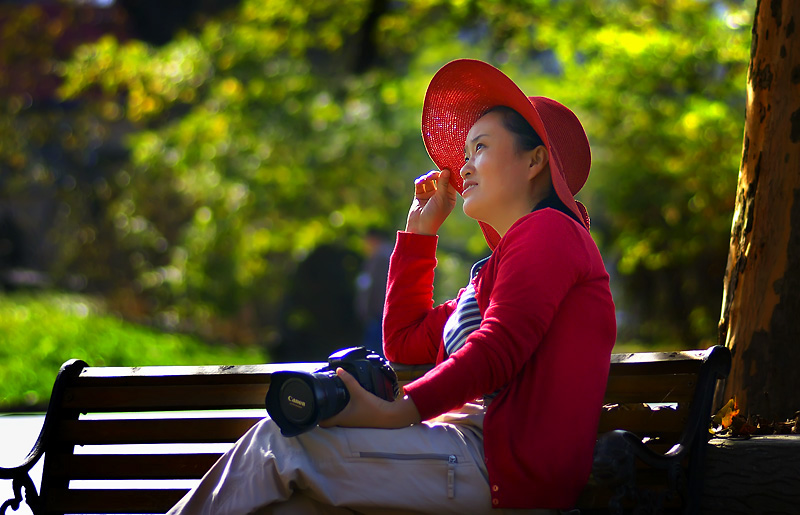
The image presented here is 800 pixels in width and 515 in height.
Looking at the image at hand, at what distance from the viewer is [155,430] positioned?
3.43 meters

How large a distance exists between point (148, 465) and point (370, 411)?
3.71ft

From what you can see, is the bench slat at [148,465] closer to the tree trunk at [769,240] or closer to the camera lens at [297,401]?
the camera lens at [297,401]

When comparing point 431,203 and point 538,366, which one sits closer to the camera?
point 538,366

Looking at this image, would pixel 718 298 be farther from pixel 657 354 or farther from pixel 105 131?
pixel 105 131

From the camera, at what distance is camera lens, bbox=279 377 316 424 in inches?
97.4

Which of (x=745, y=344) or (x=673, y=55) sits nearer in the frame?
(x=745, y=344)

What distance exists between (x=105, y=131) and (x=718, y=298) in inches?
508

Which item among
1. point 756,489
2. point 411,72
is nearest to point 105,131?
point 411,72

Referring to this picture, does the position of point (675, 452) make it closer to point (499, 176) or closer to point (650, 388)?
point (650, 388)

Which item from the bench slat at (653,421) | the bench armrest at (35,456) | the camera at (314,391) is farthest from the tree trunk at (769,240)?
the bench armrest at (35,456)

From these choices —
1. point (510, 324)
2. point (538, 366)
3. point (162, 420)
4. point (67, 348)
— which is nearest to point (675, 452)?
point (538, 366)

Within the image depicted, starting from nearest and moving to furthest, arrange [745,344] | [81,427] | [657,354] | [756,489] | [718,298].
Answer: [756,489] < [657,354] < [81,427] < [745,344] < [718,298]

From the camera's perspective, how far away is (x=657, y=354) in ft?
10.3

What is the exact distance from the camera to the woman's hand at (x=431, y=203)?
3398mm
